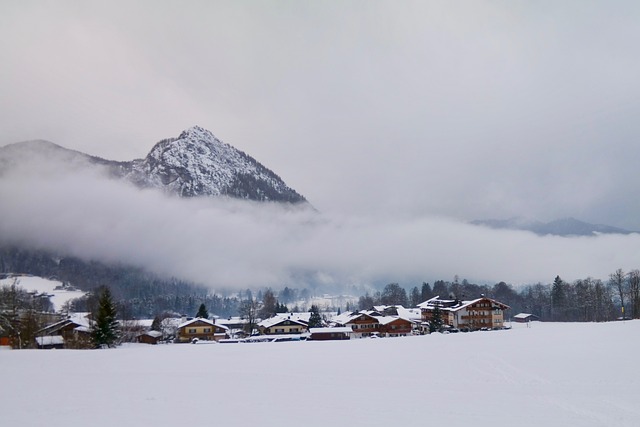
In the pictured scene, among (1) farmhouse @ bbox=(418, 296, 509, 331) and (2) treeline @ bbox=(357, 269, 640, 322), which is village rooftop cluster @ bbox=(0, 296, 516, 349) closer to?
(1) farmhouse @ bbox=(418, 296, 509, 331)

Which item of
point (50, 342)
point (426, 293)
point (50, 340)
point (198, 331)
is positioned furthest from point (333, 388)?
point (426, 293)

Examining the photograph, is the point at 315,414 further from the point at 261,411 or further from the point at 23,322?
the point at 23,322

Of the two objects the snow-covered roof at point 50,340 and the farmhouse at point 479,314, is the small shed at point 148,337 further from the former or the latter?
the farmhouse at point 479,314

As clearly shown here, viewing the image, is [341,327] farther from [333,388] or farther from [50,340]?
[333,388]

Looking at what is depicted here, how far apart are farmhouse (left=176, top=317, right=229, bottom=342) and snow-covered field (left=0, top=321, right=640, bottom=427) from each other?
59.6 metres

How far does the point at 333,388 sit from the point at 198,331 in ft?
285

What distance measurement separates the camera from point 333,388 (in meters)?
26.0

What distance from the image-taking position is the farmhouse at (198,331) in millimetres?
103875

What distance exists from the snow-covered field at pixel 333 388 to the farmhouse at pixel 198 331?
59.6 m

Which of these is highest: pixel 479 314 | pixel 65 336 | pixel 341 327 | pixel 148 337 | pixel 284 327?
pixel 479 314

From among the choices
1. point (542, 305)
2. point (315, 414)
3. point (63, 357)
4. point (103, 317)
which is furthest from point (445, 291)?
point (315, 414)

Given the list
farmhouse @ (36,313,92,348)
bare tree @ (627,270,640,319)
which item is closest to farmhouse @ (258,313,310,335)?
farmhouse @ (36,313,92,348)

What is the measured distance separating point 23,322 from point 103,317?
1735 cm

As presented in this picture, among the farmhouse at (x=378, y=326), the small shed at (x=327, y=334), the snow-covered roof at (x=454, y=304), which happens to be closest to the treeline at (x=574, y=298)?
the snow-covered roof at (x=454, y=304)
